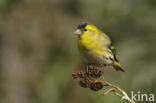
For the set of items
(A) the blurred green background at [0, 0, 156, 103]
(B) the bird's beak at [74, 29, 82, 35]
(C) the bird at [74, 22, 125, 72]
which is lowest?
(A) the blurred green background at [0, 0, 156, 103]

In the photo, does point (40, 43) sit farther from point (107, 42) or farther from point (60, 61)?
point (107, 42)

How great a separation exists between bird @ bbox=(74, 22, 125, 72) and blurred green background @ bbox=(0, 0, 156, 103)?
0.53 meters

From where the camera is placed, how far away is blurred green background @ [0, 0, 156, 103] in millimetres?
3967

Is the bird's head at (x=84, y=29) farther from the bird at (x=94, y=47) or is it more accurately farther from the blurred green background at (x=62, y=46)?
the blurred green background at (x=62, y=46)

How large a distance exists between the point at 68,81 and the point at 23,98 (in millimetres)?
874

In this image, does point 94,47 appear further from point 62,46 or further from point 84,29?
point 62,46

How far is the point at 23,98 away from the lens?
5398mm

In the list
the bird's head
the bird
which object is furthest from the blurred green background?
the bird's head

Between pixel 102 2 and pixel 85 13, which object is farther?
pixel 85 13

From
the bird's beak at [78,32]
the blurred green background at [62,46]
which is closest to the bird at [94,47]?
the bird's beak at [78,32]

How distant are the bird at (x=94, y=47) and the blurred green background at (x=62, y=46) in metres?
0.53

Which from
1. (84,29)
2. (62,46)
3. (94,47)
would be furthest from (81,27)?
(62,46)

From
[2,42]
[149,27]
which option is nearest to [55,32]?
[2,42]

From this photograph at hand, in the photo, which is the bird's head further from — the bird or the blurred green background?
the blurred green background
